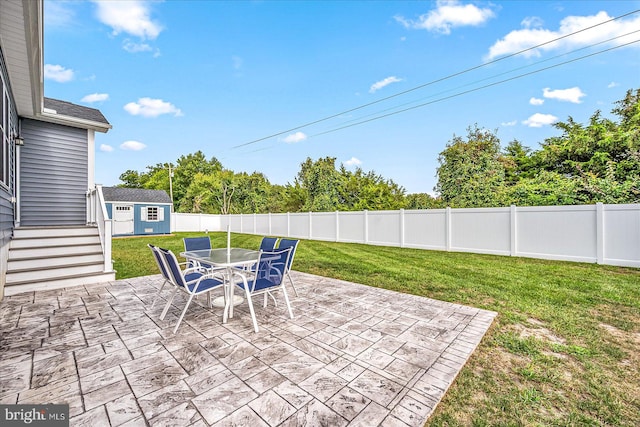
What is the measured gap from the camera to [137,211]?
1808 cm

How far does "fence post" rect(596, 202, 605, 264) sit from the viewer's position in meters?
6.97

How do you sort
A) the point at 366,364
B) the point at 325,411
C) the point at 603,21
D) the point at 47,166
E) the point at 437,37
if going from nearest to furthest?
the point at 325,411 < the point at 366,364 < the point at 47,166 < the point at 603,21 < the point at 437,37

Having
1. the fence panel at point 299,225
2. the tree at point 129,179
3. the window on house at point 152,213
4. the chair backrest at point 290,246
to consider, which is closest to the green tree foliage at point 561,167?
the fence panel at point 299,225

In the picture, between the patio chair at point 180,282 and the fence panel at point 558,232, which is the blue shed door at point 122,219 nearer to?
the patio chair at point 180,282

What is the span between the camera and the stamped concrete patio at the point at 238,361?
74.7 inches

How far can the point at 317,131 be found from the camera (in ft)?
60.3

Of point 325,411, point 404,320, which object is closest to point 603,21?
point 404,320

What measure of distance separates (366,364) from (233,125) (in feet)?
69.5

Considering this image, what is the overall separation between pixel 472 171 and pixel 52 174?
14989mm

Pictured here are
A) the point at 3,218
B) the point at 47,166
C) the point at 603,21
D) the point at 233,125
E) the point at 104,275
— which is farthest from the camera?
the point at 233,125

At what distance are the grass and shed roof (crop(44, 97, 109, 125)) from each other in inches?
166

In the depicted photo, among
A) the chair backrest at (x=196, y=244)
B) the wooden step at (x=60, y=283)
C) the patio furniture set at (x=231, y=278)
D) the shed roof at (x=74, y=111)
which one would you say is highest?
the shed roof at (x=74, y=111)

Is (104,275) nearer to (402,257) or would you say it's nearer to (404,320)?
(404,320)

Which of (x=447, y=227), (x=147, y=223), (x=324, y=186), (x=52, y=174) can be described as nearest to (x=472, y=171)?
(x=447, y=227)
